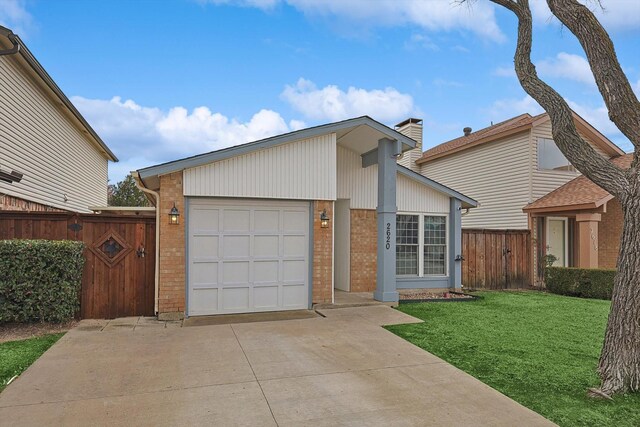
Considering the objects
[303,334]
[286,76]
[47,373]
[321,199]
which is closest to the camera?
[47,373]

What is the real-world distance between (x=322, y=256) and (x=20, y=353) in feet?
17.4

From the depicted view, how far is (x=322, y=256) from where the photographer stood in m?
8.66

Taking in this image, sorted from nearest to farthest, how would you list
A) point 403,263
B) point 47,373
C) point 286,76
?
point 47,373
point 403,263
point 286,76

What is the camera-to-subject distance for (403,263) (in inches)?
436

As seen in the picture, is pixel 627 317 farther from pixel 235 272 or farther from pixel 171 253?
pixel 171 253

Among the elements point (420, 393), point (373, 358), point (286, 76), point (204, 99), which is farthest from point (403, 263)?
point (204, 99)

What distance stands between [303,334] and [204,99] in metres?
13.6

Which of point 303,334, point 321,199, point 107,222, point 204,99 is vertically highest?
point 204,99

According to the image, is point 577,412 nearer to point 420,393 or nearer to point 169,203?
point 420,393

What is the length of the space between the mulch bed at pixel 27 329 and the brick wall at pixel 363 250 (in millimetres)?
6467

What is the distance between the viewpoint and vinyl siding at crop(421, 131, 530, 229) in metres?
14.1

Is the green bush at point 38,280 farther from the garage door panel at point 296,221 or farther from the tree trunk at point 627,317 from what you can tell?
the tree trunk at point 627,317

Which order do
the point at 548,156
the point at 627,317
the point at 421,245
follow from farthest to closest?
the point at 548,156, the point at 421,245, the point at 627,317

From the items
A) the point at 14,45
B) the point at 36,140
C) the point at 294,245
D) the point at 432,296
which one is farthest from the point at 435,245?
the point at 36,140
